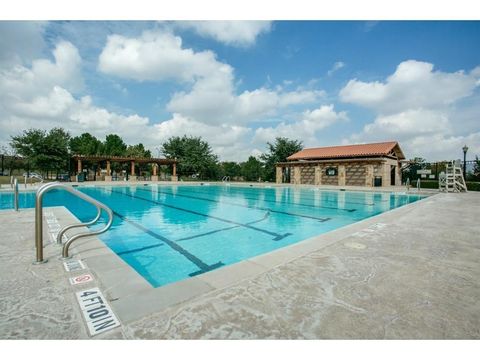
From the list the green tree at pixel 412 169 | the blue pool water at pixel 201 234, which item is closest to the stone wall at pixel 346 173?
the green tree at pixel 412 169

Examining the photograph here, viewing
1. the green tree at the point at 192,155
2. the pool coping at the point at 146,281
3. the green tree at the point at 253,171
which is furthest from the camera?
the green tree at the point at 192,155

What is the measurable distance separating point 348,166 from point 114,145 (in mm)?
47165

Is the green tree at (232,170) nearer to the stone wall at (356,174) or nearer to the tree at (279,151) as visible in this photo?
the tree at (279,151)

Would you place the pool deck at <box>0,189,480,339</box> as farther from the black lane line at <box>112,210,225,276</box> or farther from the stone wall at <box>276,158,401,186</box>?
the stone wall at <box>276,158,401,186</box>

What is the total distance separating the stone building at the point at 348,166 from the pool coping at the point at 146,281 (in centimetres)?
2100

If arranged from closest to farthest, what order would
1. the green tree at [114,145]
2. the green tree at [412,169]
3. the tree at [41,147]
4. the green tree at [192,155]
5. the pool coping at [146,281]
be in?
1. the pool coping at [146,281]
2. the tree at [41,147]
3. the green tree at [412,169]
4. the green tree at [192,155]
5. the green tree at [114,145]

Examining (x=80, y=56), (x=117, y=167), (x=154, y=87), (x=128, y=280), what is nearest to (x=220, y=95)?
(x=154, y=87)

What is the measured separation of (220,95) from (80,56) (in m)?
8.77

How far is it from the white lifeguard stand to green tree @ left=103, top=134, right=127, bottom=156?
47.5m

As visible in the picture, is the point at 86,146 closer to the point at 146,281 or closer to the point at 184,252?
the point at 184,252

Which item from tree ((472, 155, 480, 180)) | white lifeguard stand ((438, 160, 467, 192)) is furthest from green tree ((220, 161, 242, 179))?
tree ((472, 155, 480, 180))

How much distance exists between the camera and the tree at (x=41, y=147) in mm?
22406

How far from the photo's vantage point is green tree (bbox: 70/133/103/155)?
40.8 m

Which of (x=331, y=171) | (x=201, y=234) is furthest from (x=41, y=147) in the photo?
(x=331, y=171)
